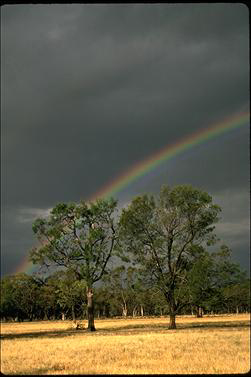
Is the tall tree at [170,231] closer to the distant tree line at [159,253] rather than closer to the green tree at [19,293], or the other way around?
the distant tree line at [159,253]

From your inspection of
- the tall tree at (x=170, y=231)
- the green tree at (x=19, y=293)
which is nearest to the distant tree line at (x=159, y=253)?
the tall tree at (x=170, y=231)

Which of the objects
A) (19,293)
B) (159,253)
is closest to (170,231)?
(159,253)

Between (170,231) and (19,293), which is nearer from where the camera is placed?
(170,231)

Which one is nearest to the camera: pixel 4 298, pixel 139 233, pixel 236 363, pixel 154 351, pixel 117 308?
pixel 236 363

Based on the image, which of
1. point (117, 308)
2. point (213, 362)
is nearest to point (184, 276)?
point (213, 362)

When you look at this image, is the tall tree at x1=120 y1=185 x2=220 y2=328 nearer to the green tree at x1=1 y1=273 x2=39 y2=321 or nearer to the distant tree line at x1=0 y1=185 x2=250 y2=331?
the distant tree line at x1=0 y1=185 x2=250 y2=331

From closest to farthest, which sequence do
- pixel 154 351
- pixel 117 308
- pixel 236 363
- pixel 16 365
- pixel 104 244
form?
pixel 236 363
pixel 16 365
pixel 154 351
pixel 104 244
pixel 117 308

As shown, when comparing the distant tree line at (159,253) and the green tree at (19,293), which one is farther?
the green tree at (19,293)

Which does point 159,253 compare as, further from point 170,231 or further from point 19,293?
point 19,293

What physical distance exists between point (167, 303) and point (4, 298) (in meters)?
55.3

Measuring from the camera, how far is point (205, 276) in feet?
113

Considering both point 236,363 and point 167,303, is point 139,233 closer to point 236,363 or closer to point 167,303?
point 167,303

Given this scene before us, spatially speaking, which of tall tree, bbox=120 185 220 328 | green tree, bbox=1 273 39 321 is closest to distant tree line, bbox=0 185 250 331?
tall tree, bbox=120 185 220 328

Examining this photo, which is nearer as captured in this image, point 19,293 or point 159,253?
point 159,253
